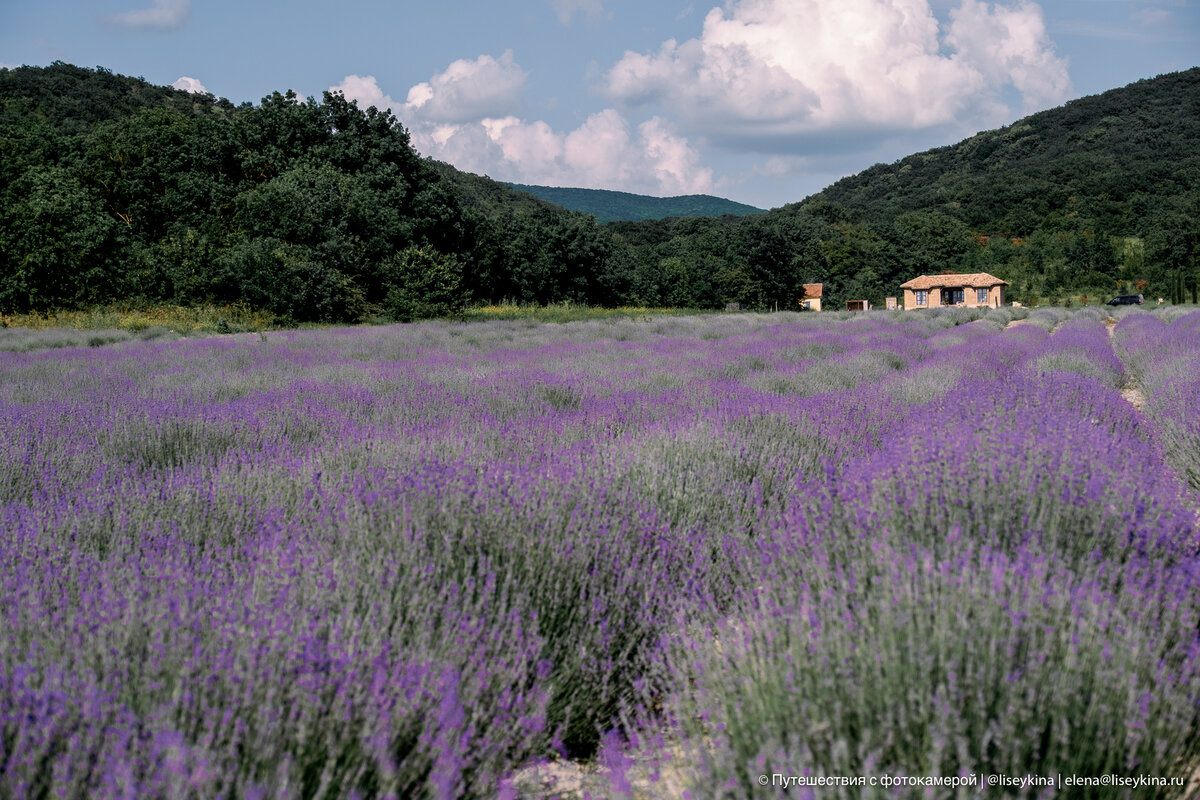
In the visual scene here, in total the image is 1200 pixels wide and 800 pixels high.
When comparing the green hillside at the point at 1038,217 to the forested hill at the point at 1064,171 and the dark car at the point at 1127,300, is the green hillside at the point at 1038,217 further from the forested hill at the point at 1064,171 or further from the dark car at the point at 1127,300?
the dark car at the point at 1127,300

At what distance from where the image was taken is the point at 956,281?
2207 inches

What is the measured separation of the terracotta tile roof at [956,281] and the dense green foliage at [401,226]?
310cm

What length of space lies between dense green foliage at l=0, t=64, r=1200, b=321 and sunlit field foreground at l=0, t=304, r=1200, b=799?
20.2m

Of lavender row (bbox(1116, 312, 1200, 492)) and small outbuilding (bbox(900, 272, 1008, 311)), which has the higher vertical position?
small outbuilding (bbox(900, 272, 1008, 311))

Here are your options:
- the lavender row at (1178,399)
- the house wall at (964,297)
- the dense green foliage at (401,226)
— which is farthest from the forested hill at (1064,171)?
the lavender row at (1178,399)

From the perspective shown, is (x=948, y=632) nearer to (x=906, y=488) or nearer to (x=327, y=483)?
(x=906, y=488)

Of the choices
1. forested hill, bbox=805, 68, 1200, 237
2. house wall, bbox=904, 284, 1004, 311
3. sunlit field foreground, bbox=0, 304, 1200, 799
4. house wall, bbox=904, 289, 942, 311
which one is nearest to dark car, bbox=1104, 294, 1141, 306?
house wall, bbox=904, 284, 1004, 311

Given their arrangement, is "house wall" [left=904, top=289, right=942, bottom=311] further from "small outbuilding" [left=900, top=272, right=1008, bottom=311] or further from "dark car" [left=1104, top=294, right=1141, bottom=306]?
"dark car" [left=1104, top=294, right=1141, bottom=306]

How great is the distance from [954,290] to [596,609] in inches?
2417

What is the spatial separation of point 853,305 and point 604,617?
62151 mm

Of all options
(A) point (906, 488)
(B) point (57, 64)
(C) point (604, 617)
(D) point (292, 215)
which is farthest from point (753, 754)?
(B) point (57, 64)

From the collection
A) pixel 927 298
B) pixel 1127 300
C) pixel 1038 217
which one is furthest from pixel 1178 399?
pixel 1038 217

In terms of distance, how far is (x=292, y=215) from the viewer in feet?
75.4

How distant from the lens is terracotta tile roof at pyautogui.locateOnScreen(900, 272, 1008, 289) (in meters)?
54.8
